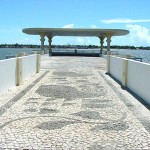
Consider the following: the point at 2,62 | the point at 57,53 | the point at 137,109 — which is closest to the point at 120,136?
the point at 137,109

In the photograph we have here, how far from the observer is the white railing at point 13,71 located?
1286cm

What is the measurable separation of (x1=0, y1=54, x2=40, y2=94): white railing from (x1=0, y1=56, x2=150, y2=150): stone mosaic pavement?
894mm

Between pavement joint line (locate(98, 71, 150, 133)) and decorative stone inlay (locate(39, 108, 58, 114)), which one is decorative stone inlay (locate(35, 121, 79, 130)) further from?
pavement joint line (locate(98, 71, 150, 133))

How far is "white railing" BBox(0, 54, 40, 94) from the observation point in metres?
12.9

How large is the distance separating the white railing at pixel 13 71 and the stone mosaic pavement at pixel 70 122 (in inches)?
35.2

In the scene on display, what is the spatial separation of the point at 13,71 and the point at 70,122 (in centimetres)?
714

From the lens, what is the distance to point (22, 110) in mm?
9523

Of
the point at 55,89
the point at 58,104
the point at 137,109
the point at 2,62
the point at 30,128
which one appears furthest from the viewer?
the point at 55,89

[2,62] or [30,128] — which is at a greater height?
[2,62]

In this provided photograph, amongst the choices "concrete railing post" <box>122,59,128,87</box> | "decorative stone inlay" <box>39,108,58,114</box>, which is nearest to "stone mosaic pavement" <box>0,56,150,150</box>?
"decorative stone inlay" <box>39,108,58,114</box>

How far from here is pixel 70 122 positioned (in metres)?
8.10

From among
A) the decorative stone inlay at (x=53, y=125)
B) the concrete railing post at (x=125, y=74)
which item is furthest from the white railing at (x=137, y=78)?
the decorative stone inlay at (x=53, y=125)

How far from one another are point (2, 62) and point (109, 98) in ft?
14.1

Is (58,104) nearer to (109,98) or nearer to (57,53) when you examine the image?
(109,98)
